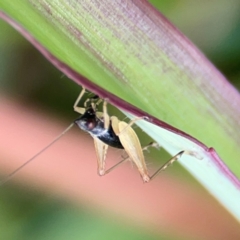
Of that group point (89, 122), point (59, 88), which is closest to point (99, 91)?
point (89, 122)

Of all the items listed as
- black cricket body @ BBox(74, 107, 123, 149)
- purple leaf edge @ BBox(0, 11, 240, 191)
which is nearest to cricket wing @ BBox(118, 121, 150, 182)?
black cricket body @ BBox(74, 107, 123, 149)

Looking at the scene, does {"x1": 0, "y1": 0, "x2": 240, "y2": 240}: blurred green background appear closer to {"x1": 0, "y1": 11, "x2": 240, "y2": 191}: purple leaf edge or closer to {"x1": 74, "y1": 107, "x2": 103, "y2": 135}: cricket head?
{"x1": 74, "y1": 107, "x2": 103, "y2": 135}: cricket head

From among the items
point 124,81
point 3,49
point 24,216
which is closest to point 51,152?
point 24,216

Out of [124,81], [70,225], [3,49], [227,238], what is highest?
[3,49]

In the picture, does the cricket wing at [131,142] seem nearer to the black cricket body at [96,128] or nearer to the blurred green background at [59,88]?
the black cricket body at [96,128]

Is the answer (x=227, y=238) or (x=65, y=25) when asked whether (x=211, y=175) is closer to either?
(x=65, y=25)

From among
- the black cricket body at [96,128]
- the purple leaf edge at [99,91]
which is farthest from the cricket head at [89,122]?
the purple leaf edge at [99,91]
